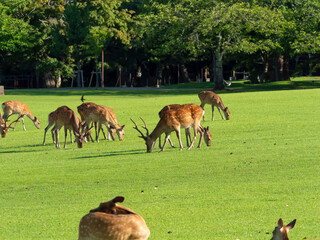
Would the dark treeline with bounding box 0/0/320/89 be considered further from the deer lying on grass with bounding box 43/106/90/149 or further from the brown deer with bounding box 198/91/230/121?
the deer lying on grass with bounding box 43/106/90/149

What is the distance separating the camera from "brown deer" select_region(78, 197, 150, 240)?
482 cm

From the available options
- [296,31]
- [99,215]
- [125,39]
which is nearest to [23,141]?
[99,215]

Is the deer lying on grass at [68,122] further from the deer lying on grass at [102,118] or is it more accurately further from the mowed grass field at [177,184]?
the deer lying on grass at [102,118]

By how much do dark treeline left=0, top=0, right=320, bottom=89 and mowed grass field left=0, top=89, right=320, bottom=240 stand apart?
29.2m

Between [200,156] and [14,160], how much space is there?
4.46 m

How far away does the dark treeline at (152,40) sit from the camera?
1922 inches

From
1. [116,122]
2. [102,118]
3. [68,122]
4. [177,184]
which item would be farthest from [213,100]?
[177,184]

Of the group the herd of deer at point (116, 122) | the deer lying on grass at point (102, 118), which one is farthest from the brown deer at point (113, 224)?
the deer lying on grass at point (102, 118)

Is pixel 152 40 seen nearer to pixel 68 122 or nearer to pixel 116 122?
pixel 116 122

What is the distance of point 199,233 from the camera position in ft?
25.3

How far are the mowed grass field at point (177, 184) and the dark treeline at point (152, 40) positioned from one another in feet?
95.8

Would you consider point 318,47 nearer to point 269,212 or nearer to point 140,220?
point 269,212

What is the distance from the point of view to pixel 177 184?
37.0ft

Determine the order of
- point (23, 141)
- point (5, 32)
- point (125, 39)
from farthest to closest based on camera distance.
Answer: point (125, 39) → point (5, 32) → point (23, 141)
